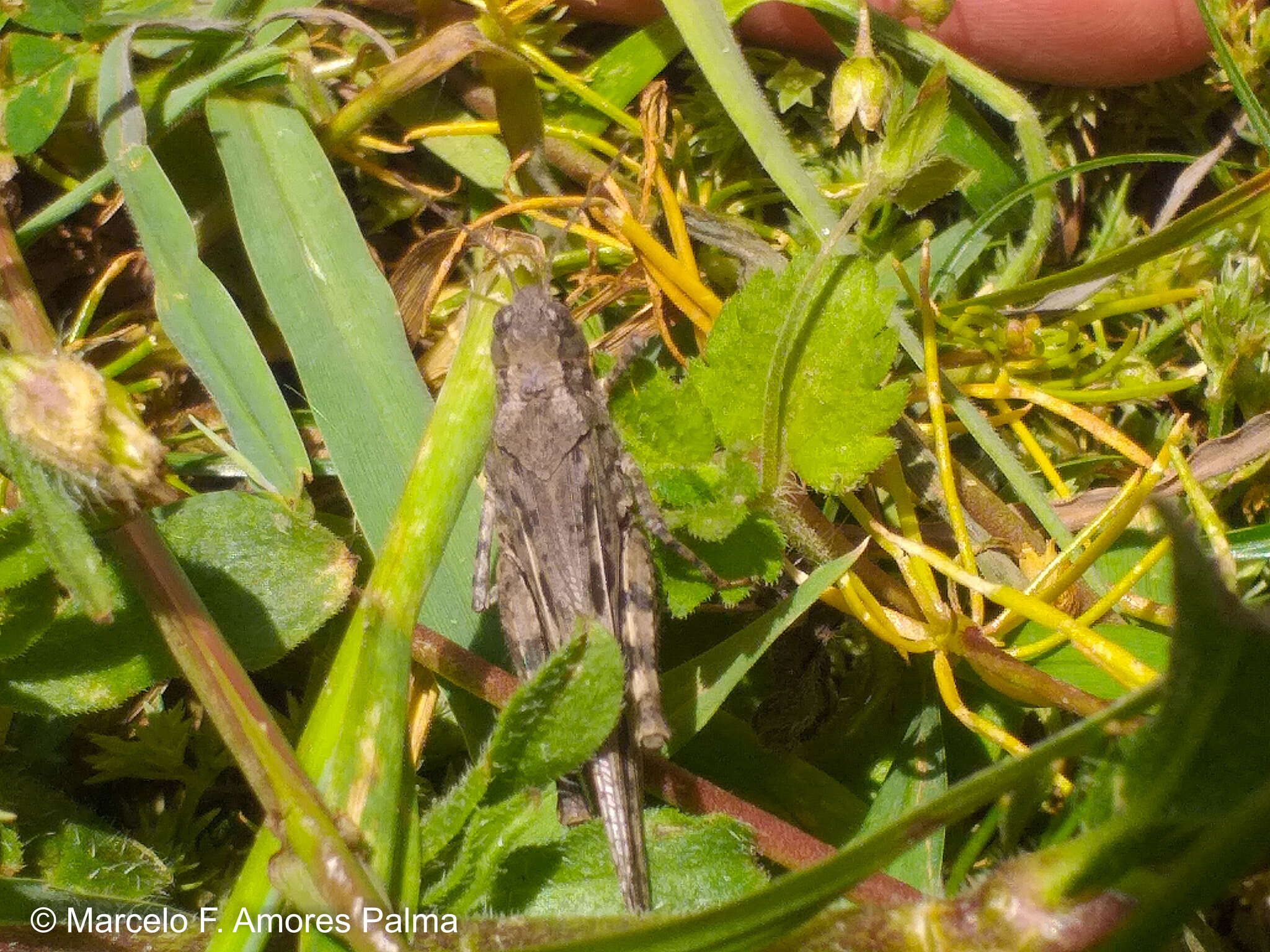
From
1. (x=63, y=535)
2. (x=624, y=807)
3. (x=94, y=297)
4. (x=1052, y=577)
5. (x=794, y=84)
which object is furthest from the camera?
(x=794, y=84)

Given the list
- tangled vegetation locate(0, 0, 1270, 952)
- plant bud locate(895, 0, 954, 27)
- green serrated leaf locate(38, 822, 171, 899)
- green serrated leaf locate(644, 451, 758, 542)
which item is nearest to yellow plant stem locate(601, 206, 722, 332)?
tangled vegetation locate(0, 0, 1270, 952)

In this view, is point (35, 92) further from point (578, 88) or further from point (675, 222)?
point (675, 222)

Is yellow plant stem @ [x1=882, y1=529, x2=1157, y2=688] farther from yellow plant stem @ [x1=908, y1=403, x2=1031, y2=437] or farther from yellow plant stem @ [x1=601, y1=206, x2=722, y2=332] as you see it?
yellow plant stem @ [x1=601, y1=206, x2=722, y2=332]

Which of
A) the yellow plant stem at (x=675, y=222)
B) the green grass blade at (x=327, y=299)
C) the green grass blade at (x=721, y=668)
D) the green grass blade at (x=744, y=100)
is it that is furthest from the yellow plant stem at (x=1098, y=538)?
the green grass blade at (x=327, y=299)

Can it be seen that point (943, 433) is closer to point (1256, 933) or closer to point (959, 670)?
point (959, 670)

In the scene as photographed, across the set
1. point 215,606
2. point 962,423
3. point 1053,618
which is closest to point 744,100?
point 962,423

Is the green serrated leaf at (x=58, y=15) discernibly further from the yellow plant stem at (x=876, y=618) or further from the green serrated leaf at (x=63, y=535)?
the yellow plant stem at (x=876, y=618)
